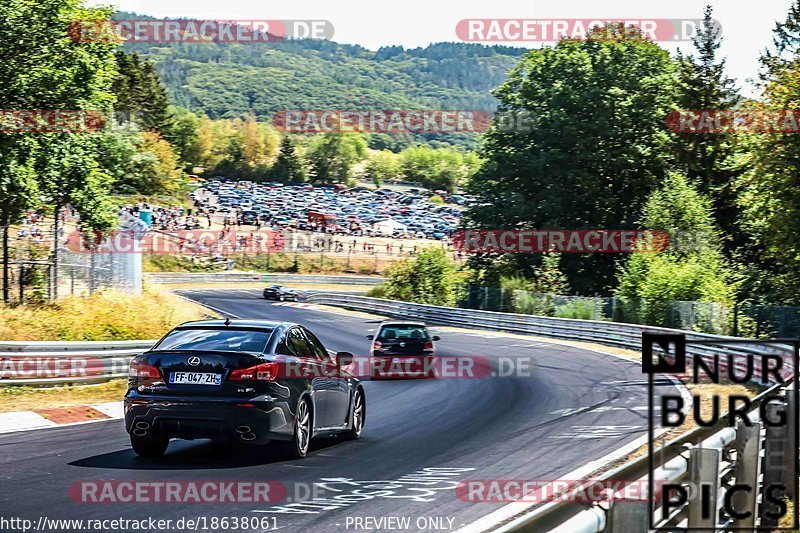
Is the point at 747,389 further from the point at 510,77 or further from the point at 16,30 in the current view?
the point at 510,77

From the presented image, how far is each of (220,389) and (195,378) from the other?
0.95ft

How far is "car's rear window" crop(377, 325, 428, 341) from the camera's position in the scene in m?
25.9

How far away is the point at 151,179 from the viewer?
10044cm

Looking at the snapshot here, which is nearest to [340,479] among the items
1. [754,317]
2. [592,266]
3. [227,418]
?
[227,418]

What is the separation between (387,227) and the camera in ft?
450

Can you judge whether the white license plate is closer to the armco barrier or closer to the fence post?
the fence post

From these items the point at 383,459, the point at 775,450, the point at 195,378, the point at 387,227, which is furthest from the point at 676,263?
the point at 387,227

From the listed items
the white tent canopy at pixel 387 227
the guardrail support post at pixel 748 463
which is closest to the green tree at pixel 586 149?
the guardrail support post at pixel 748 463

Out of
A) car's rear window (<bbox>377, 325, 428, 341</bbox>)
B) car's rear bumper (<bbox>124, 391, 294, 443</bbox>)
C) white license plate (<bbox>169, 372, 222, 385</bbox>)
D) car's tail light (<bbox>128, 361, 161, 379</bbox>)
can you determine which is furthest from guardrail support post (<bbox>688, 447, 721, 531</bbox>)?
car's rear window (<bbox>377, 325, 428, 341</bbox>)

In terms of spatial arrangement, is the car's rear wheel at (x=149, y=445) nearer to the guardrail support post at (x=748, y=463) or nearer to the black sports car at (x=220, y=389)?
the black sports car at (x=220, y=389)

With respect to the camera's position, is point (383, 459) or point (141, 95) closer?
point (383, 459)

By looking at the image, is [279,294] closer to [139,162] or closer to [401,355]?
[139,162]

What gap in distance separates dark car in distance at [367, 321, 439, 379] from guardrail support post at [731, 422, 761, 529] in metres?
17.2

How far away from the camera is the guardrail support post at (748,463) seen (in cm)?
792
